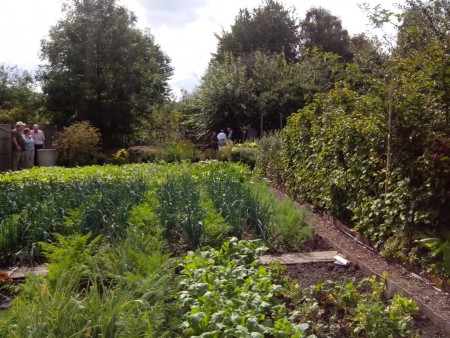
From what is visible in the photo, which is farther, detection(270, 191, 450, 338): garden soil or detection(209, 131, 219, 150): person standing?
detection(209, 131, 219, 150): person standing

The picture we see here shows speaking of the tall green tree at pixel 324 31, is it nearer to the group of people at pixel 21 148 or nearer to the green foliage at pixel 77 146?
the green foliage at pixel 77 146

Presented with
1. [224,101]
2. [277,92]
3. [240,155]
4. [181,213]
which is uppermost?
[277,92]

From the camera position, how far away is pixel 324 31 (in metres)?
36.7

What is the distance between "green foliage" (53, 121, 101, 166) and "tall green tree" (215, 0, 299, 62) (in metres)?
19.1

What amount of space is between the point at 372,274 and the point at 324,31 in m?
34.1

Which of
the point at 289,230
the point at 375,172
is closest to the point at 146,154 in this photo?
the point at 289,230

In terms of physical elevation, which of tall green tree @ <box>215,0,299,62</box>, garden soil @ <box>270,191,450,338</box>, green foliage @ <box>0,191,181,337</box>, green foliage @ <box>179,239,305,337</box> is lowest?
garden soil @ <box>270,191,450,338</box>

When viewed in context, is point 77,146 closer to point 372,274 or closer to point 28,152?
point 28,152

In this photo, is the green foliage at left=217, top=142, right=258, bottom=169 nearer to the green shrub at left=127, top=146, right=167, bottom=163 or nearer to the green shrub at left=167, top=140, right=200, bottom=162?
the green shrub at left=167, top=140, right=200, bottom=162

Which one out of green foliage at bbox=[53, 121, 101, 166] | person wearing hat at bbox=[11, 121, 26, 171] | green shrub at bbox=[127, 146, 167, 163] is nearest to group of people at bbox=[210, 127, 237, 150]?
green shrub at bbox=[127, 146, 167, 163]

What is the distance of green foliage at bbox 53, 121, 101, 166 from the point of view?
1709 centimetres

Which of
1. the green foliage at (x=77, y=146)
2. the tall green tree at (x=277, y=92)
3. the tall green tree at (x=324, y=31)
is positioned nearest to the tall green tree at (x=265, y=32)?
the tall green tree at (x=324, y=31)

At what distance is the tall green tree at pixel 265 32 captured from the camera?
115 ft

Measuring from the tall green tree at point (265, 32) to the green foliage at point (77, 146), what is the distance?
62.6 feet
